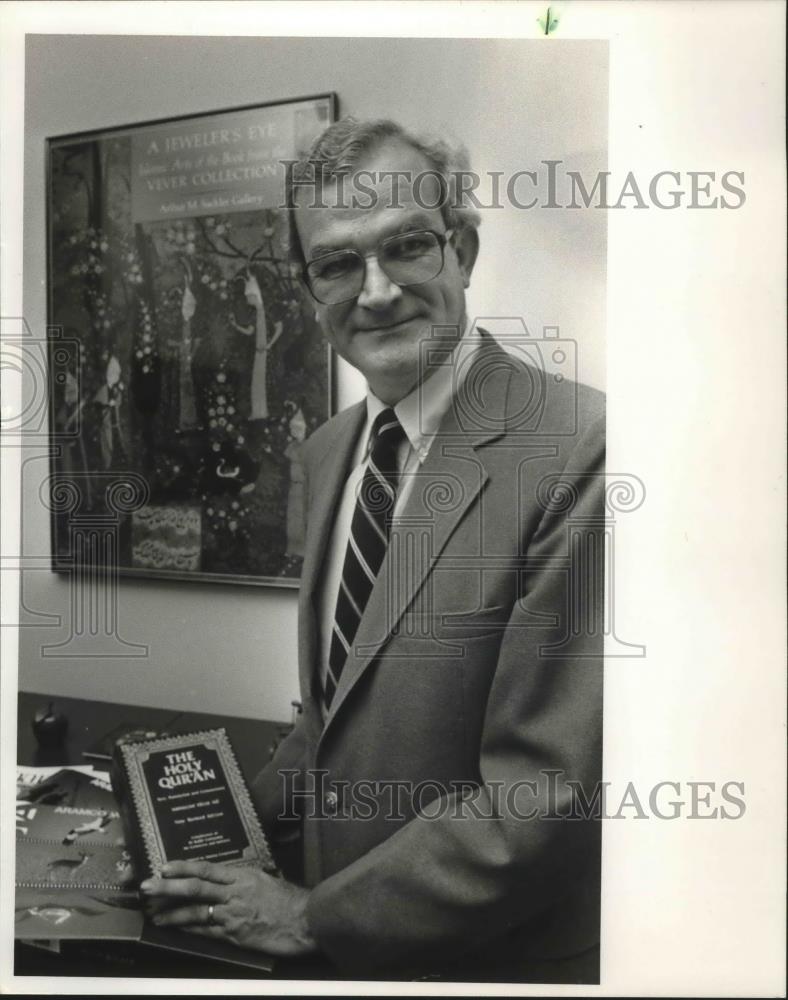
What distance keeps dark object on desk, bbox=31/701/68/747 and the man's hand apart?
26 centimetres

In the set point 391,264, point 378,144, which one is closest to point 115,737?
point 391,264

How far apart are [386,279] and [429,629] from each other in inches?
19.8

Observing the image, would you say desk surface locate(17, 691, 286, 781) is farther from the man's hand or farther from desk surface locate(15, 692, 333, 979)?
the man's hand

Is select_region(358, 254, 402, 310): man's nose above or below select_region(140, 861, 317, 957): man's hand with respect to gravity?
above

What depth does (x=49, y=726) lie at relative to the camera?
130 cm

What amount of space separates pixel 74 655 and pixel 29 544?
185mm

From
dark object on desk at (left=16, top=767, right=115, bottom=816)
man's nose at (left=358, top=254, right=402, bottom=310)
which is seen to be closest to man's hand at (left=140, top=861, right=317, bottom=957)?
dark object on desk at (left=16, top=767, right=115, bottom=816)

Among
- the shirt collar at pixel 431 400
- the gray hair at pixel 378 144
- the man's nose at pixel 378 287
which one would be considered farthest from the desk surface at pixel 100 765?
the gray hair at pixel 378 144

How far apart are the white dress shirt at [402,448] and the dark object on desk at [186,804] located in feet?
0.63

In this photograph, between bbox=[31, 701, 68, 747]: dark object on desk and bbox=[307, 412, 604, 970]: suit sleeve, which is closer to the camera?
bbox=[307, 412, 604, 970]: suit sleeve

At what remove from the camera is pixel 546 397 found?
1241 millimetres

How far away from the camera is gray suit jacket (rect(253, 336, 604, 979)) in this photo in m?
1.20

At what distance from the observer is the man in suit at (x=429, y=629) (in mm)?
1200

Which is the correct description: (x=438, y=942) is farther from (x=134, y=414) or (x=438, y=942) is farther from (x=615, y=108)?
(x=615, y=108)
